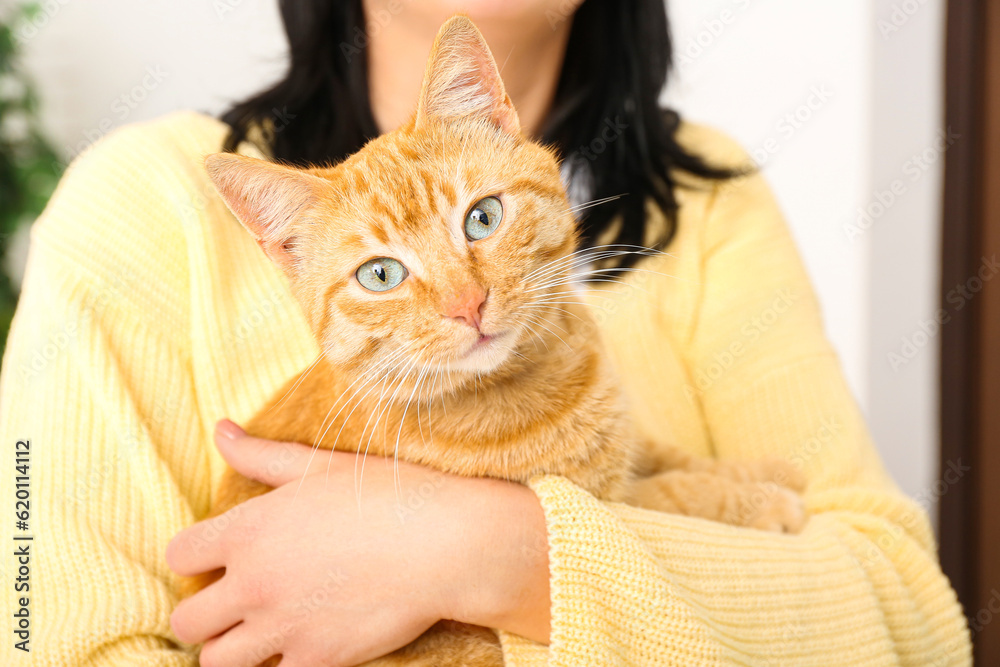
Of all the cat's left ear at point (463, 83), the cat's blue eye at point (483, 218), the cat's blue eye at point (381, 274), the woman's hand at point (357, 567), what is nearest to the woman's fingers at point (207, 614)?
the woman's hand at point (357, 567)

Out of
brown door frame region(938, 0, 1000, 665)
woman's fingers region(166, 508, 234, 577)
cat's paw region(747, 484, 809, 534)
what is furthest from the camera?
brown door frame region(938, 0, 1000, 665)

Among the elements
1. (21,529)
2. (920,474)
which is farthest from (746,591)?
(920,474)

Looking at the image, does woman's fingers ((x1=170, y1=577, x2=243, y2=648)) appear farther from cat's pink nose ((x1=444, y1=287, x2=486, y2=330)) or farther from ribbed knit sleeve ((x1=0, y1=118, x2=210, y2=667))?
cat's pink nose ((x1=444, y1=287, x2=486, y2=330))

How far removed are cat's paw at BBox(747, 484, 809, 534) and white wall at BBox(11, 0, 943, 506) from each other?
1.63m

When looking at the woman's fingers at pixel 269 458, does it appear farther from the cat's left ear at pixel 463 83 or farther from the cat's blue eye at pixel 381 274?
the cat's left ear at pixel 463 83

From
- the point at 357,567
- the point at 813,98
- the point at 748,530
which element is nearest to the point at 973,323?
the point at 813,98

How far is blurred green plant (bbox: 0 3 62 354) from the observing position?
2.67 meters

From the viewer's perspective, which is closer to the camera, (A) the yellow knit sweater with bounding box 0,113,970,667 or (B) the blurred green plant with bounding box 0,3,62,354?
(A) the yellow knit sweater with bounding box 0,113,970,667

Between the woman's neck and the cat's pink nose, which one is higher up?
the woman's neck

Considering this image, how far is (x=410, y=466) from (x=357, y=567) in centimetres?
19

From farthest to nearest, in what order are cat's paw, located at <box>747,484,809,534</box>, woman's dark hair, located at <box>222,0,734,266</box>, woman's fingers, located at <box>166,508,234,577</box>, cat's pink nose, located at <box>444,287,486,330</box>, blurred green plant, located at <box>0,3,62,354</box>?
blurred green plant, located at <box>0,3,62,354</box> < woman's dark hair, located at <box>222,0,734,266</box> < cat's paw, located at <box>747,484,809,534</box> < woman's fingers, located at <box>166,508,234,577</box> < cat's pink nose, located at <box>444,287,486,330</box>

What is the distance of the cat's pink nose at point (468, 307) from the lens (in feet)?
3.58

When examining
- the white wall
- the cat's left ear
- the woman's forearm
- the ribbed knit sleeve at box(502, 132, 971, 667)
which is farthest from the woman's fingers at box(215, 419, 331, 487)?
the white wall

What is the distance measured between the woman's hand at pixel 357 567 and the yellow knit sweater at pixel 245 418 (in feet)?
0.24
